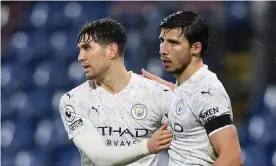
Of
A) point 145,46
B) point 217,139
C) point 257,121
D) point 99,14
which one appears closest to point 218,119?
point 217,139

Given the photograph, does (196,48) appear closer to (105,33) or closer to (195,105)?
(195,105)

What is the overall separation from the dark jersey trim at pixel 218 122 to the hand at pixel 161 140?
235 mm

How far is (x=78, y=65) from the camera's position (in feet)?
19.7

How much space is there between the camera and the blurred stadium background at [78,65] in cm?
538

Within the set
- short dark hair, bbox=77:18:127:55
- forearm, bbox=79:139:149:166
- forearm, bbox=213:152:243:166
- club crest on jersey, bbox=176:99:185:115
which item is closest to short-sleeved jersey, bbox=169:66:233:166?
club crest on jersey, bbox=176:99:185:115

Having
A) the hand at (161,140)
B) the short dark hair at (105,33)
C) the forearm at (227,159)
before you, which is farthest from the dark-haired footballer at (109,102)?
the forearm at (227,159)

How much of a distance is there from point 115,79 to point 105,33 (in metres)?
0.27

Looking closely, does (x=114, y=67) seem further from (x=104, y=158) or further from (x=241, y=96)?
(x=241, y=96)

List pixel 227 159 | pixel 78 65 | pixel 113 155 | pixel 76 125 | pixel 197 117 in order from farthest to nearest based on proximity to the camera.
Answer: pixel 78 65 → pixel 76 125 → pixel 113 155 → pixel 197 117 → pixel 227 159

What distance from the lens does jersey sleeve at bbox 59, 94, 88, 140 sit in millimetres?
3548

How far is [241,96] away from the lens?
5484 mm

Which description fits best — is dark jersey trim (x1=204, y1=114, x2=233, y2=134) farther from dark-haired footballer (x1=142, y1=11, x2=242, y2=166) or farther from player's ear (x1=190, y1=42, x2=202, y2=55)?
player's ear (x1=190, y1=42, x2=202, y2=55)

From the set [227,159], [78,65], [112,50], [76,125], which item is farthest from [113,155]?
[78,65]

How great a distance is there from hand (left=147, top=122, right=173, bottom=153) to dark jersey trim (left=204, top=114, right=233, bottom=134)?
0.24 metres
